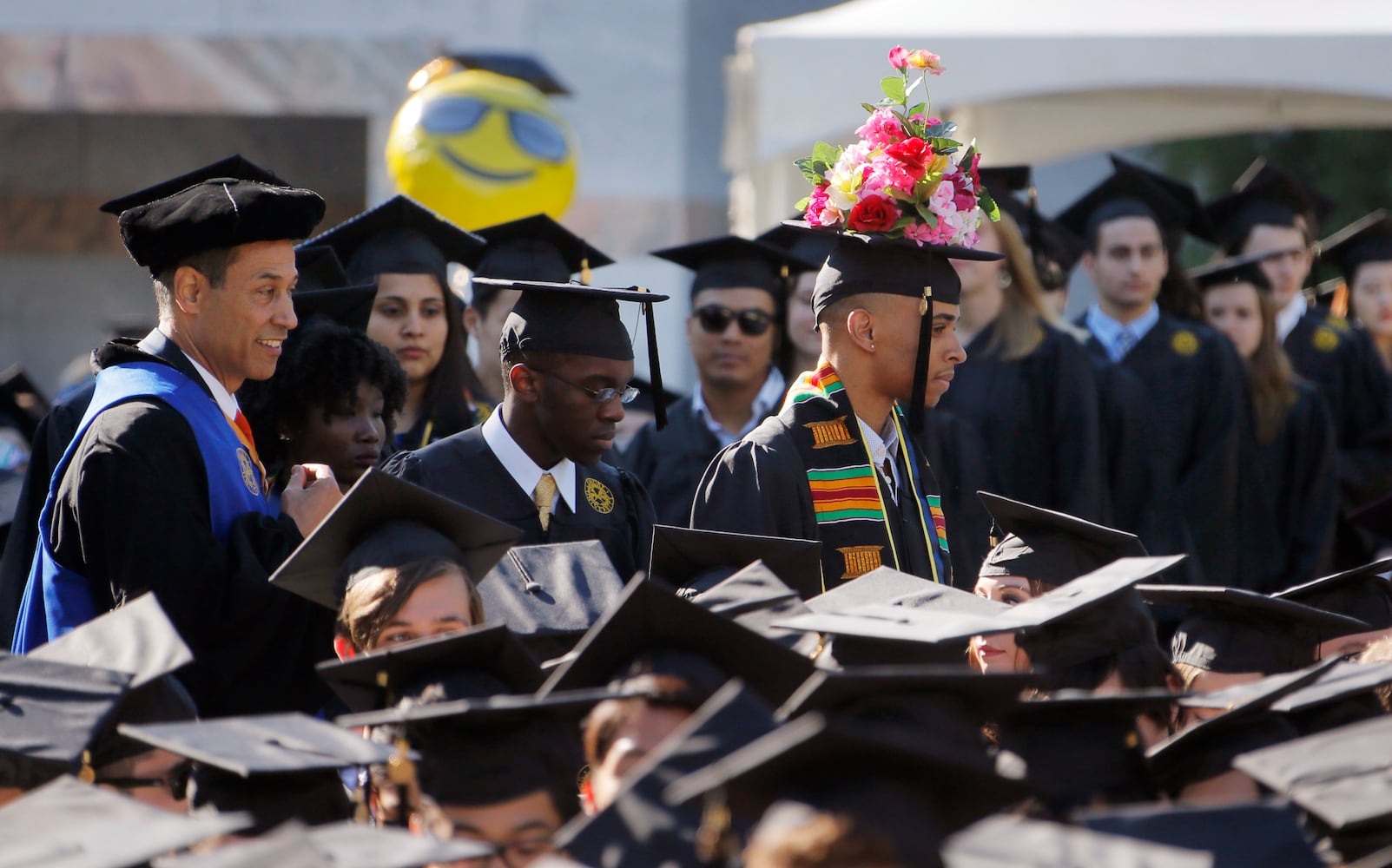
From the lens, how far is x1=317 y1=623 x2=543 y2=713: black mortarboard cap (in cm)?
298

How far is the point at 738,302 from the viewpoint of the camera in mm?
6371

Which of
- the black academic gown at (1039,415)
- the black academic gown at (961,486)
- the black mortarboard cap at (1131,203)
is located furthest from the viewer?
the black mortarboard cap at (1131,203)

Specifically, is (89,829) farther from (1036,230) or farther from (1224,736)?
(1036,230)

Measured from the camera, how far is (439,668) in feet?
9.89

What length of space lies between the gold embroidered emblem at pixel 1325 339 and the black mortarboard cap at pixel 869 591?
5482 mm

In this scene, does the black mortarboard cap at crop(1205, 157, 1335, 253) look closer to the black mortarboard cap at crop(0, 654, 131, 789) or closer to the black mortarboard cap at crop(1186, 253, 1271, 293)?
the black mortarboard cap at crop(1186, 253, 1271, 293)

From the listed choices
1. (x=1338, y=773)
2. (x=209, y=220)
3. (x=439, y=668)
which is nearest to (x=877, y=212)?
(x=209, y=220)

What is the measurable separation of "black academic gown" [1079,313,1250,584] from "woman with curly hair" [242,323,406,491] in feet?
11.4

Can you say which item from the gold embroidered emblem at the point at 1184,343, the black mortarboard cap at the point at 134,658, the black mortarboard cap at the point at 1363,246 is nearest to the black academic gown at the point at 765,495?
the black mortarboard cap at the point at 134,658

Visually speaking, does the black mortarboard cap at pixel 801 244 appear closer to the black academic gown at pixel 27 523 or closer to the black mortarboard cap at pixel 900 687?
the black academic gown at pixel 27 523

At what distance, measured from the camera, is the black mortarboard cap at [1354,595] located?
162 inches

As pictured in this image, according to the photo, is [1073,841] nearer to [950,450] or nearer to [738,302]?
[950,450]

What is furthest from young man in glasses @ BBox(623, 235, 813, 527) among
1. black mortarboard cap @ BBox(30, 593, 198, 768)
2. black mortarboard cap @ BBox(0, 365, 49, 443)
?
black mortarboard cap @ BBox(30, 593, 198, 768)

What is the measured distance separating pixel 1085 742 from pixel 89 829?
5.16ft
